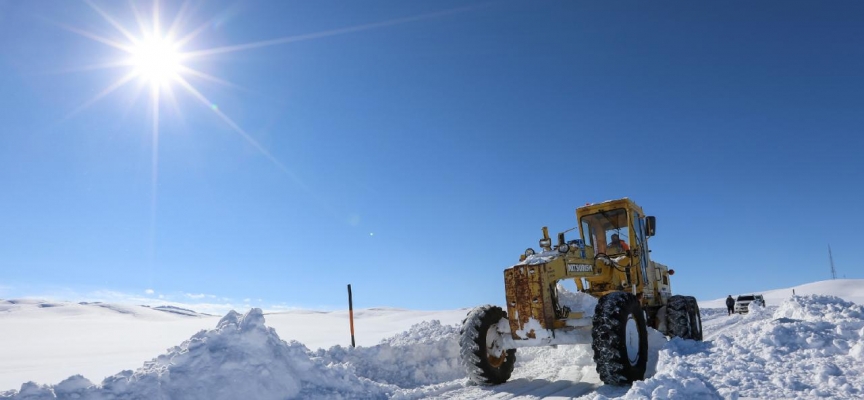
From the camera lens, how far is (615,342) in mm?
6340

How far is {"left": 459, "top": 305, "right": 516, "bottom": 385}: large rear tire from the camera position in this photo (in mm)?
7516

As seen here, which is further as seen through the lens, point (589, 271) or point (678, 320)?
point (678, 320)

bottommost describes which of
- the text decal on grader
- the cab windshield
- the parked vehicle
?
the parked vehicle

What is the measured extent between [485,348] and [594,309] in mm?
1769

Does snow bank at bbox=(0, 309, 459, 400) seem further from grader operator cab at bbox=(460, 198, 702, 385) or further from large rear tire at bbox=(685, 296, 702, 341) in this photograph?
large rear tire at bbox=(685, 296, 702, 341)

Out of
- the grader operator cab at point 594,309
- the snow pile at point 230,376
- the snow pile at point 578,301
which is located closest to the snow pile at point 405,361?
the grader operator cab at point 594,309

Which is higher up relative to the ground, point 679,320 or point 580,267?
point 580,267

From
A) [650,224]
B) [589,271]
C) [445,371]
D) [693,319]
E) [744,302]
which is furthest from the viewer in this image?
[744,302]

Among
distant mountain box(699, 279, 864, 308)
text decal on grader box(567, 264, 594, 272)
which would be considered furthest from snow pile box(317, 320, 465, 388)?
distant mountain box(699, 279, 864, 308)

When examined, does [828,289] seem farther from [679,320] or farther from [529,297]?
[529,297]

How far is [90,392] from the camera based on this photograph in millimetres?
4801

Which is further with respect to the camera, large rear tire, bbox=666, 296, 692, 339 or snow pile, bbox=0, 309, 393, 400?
large rear tire, bbox=666, 296, 692, 339

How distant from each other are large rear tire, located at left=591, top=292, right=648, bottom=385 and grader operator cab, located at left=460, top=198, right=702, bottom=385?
0.01 metres

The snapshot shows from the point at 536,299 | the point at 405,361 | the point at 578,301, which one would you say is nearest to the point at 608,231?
the point at 578,301
